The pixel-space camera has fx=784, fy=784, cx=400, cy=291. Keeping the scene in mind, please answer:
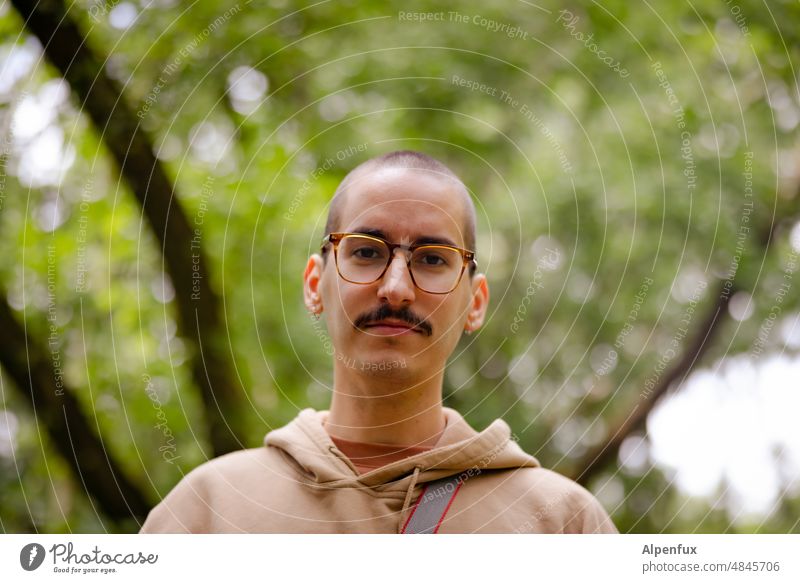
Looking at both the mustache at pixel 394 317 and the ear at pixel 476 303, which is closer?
the mustache at pixel 394 317

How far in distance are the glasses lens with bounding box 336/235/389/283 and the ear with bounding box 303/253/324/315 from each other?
0.33 feet

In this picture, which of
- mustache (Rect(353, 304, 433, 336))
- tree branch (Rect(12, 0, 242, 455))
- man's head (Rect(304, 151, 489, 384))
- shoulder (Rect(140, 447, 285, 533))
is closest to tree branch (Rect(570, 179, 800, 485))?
tree branch (Rect(12, 0, 242, 455))

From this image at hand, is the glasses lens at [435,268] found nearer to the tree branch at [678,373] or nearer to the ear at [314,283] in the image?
the ear at [314,283]

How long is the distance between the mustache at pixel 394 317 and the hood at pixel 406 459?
0.27 m

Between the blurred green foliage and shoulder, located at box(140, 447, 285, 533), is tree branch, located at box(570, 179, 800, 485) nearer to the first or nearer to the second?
the blurred green foliage

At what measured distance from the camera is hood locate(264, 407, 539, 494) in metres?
1.77

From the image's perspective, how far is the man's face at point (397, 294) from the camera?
179 centimetres

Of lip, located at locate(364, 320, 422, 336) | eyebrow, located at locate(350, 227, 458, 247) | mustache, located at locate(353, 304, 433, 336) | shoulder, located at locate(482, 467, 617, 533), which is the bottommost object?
shoulder, located at locate(482, 467, 617, 533)

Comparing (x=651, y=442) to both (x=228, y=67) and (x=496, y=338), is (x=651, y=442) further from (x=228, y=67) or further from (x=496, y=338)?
(x=228, y=67)

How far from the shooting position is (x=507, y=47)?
320 centimetres

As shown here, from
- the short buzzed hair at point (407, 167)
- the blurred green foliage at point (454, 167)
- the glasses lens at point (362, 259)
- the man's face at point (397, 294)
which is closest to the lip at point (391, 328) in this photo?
the man's face at point (397, 294)

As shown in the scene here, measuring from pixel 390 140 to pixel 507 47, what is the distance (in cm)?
62
